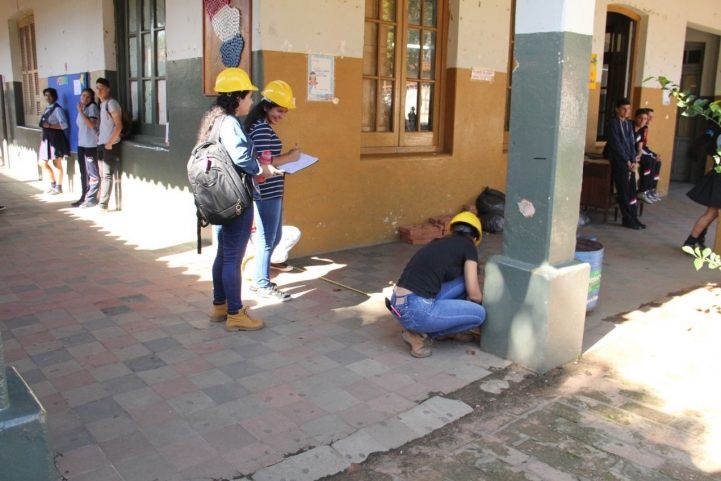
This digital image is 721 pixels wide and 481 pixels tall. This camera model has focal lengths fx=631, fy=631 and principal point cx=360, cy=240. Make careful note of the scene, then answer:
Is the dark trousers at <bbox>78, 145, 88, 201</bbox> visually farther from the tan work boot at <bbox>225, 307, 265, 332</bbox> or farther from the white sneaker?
the white sneaker

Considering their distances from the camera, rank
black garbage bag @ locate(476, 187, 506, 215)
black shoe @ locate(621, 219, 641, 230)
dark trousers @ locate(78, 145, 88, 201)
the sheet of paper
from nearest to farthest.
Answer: the sheet of paper < black garbage bag @ locate(476, 187, 506, 215) < black shoe @ locate(621, 219, 641, 230) < dark trousers @ locate(78, 145, 88, 201)

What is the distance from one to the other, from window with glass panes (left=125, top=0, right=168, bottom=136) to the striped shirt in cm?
364

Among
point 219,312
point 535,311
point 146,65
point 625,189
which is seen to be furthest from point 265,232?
point 625,189

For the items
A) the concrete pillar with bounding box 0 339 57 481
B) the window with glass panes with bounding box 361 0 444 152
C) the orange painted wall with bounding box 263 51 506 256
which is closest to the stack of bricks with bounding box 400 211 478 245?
the orange painted wall with bounding box 263 51 506 256

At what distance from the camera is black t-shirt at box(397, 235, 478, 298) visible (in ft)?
13.6

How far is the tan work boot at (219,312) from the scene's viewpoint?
187 inches

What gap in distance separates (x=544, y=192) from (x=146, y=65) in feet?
21.3

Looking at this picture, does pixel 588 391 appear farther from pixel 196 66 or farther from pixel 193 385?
pixel 196 66

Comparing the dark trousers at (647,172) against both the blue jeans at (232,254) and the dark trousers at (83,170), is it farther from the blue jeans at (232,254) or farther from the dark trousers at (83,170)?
the dark trousers at (83,170)

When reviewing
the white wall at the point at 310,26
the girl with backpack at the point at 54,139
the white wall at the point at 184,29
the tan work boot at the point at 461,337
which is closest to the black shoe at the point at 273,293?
the tan work boot at the point at 461,337

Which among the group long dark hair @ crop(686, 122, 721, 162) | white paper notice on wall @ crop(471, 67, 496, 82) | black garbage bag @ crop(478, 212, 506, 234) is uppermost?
white paper notice on wall @ crop(471, 67, 496, 82)

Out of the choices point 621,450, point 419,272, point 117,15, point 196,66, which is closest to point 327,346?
point 419,272

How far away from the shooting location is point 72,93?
9.99 m

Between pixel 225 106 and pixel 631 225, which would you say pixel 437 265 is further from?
pixel 631 225
